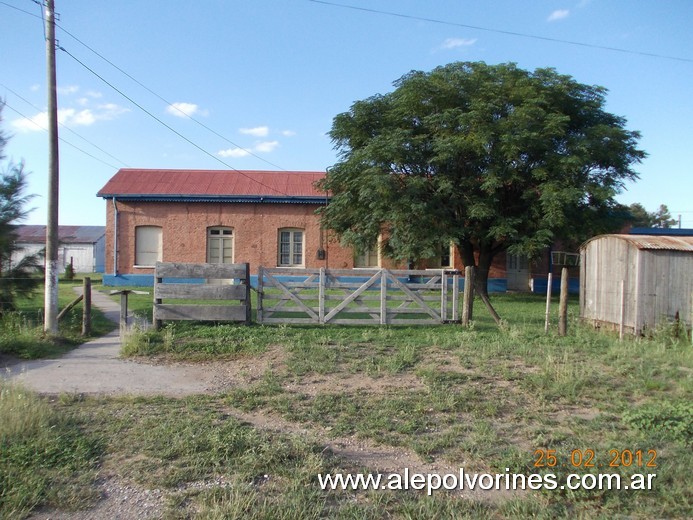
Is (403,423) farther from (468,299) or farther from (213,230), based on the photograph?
(213,230)

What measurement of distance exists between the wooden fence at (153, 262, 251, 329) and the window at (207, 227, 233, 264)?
1281 cm

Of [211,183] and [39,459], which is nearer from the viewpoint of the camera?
[39,459]

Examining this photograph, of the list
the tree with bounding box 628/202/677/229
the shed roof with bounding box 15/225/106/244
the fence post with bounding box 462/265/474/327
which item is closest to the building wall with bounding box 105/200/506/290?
the fence post with bounding box 462/265/474/327

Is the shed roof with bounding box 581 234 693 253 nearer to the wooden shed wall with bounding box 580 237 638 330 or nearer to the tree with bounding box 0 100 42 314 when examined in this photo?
the wooden shed wall with bounding box 580 237 638 330

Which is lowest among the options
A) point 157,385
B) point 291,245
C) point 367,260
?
point 157,385

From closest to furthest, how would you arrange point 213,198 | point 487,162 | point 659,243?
point 659,243 < point 487,162 < point 213,198

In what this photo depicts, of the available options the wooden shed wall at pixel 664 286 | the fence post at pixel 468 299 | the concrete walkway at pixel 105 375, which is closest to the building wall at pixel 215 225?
the fence post at pixel 468 299

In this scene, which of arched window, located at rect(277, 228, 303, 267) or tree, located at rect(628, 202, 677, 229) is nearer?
arched window, located at rect(277, 228, 303, 267)

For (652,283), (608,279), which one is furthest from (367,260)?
(652,283)

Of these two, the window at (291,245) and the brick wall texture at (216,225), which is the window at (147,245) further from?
the window at (291,245)

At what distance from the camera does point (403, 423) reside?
17.7 ft

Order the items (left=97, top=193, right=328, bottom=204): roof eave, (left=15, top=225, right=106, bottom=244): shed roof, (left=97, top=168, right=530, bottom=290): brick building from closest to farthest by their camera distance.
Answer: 1. (left=97, top=193, right=328, bottom=204): roof eave
2. (left=97, top=168, right=530, bottom=290): brick building
3. (left=15, top=225, right=106, bottom=244): shed roof

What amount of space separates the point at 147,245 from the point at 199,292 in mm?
14320

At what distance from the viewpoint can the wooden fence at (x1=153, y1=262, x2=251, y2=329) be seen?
9938 mm
